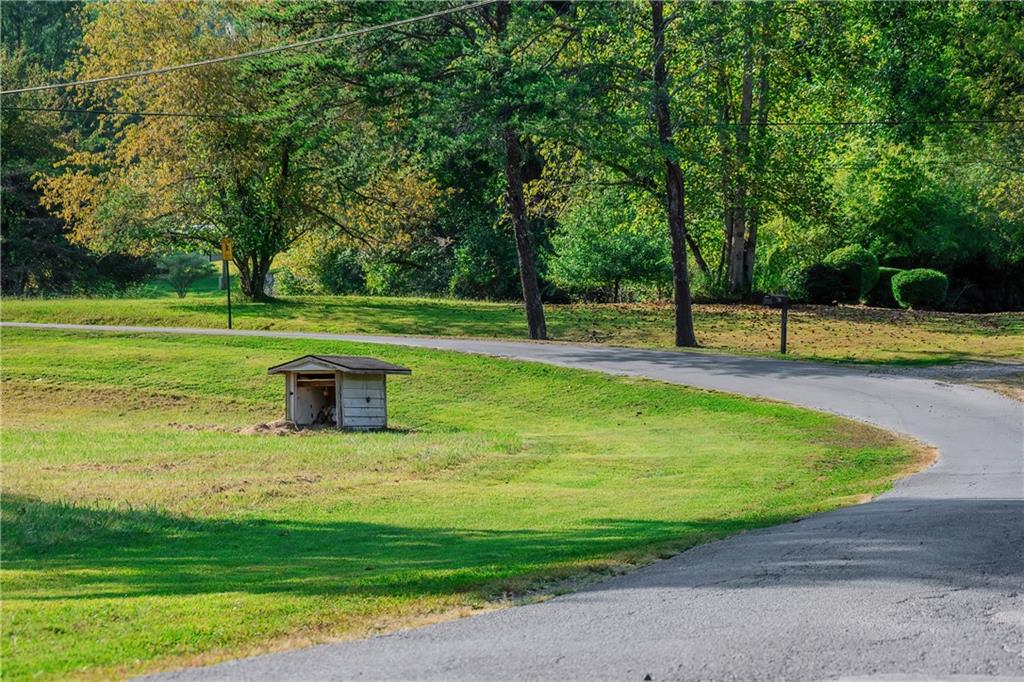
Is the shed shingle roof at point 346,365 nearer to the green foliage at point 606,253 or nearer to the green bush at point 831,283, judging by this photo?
the green foliage at point 606,253

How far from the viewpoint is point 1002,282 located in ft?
168

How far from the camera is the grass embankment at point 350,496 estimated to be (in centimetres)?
843

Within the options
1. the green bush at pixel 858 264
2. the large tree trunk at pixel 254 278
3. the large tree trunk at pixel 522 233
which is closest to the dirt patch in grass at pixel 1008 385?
the large tree trunk at pixel 522 233

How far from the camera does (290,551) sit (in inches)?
443

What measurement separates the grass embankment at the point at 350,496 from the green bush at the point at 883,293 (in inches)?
876

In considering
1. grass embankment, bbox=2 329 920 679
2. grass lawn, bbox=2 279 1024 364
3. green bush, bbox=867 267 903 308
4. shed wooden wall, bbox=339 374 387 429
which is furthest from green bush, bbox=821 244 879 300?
shed wooden wall, bbox=339 374 387 429

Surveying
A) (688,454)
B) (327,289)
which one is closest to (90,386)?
(688,454)

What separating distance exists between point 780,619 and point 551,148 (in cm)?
3280

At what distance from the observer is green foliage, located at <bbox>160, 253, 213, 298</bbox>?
74.4m

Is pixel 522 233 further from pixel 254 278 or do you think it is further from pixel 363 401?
pixel 254 278

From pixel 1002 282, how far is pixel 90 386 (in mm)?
37802

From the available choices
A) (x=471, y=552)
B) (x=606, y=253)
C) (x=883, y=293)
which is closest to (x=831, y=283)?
(x=883, y=293)

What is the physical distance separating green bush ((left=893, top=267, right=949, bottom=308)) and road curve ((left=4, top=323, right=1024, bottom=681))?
34.4 meters

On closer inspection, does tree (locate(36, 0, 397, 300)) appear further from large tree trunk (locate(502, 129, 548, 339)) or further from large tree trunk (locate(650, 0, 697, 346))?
large tree trunk (locate(650, 0, 697, 346))
